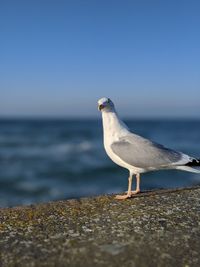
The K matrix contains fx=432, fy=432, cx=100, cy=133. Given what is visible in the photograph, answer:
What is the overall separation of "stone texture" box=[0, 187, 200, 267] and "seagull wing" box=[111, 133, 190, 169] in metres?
0.44

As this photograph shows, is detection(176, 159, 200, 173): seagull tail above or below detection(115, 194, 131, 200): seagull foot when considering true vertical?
above

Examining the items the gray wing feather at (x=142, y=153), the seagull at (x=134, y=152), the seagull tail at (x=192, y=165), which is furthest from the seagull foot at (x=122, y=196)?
the seagull tail at (x=192, y=165)

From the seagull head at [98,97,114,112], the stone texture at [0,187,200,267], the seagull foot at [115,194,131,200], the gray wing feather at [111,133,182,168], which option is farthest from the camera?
the seagull head at [98,97,114,112]

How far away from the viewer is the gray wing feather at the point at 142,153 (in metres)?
5.13

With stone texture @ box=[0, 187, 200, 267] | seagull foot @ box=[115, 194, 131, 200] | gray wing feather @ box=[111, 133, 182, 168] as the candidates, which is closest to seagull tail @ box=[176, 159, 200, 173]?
gray wing feather @ box=[111, 133, 182, 168]

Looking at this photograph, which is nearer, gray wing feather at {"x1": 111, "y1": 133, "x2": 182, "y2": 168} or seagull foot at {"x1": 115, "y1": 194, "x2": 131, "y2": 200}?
seagull foot at {"x1": 115, "y1": 194, "x2": 131, "y2": 200}

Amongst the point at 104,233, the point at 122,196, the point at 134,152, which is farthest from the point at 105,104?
the point at 104,233

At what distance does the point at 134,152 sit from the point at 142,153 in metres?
0.10

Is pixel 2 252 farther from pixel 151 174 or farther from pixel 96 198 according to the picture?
pixel 151 174

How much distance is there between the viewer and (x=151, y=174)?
20.5 m

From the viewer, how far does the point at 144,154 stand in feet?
16.9

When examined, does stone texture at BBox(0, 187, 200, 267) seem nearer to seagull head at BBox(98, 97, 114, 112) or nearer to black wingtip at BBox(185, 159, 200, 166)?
black wingtip at BBox(185, 159, 200, 166)

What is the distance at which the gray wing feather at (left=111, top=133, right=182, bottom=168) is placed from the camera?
513cm

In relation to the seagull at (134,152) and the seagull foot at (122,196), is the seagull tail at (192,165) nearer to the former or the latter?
the seagull at (134,152)
